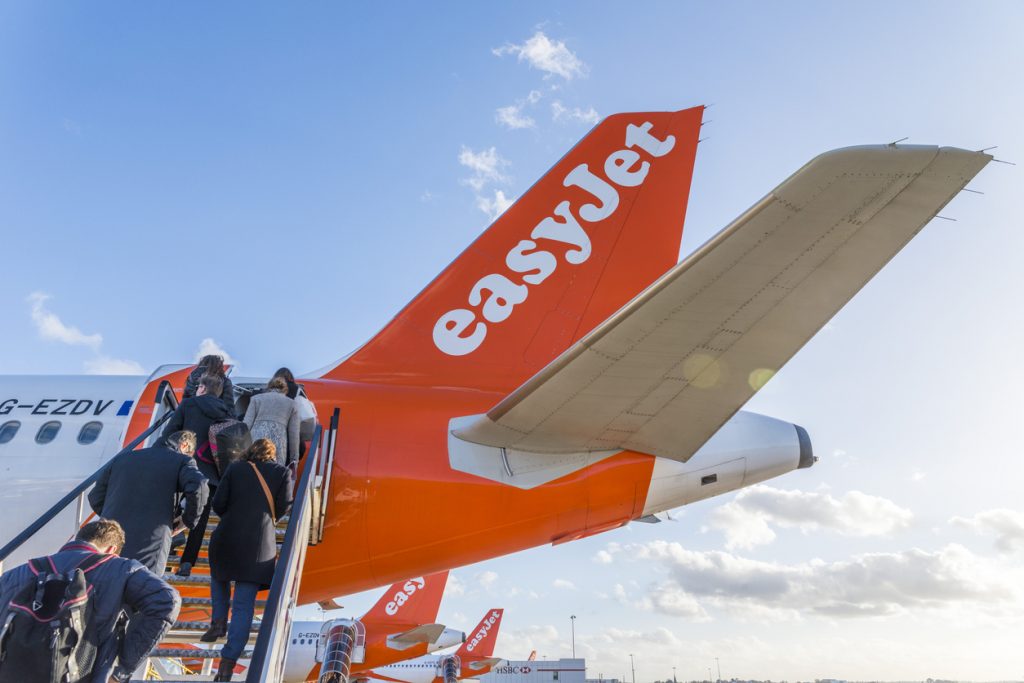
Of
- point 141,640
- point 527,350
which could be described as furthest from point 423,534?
point 141,640

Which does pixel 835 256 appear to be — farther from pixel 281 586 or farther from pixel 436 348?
pixel 436 348

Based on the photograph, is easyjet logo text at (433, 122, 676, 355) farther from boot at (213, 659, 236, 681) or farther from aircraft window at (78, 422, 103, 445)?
boot at (213, 659, 236, 681)

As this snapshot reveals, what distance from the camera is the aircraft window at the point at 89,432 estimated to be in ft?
22.5

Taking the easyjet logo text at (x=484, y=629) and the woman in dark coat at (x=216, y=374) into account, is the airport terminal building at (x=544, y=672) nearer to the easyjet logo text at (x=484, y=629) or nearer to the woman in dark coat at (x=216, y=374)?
the easyjet logo text at (x=484, y=629)

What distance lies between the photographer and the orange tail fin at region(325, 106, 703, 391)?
7613mm

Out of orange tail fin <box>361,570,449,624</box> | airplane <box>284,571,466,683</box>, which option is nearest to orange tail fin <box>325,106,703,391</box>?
airplane <box>284,571,466,683</box>

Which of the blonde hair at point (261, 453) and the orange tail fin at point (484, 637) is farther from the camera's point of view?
the orange tail fin at point (484, 637)

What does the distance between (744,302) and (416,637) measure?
21.2 meters

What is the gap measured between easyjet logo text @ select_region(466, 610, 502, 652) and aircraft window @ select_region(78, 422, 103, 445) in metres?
32.0

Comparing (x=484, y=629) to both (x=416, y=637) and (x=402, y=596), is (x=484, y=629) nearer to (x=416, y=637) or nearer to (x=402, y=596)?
(x=402, y=596)

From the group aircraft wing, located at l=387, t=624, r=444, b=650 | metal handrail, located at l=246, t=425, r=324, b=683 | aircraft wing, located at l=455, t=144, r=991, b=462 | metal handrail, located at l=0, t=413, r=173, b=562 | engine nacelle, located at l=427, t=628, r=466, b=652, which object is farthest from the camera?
engine nacelle, located at l=427, t=628, r=466, b=652

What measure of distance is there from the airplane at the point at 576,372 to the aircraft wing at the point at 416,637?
17152 mm

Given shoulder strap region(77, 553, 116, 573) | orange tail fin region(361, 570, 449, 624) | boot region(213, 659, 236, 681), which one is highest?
orange tail fin region(361, 570, 449, 624)

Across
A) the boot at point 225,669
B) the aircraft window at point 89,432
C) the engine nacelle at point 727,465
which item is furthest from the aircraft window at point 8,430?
the engine nacelle at point 727,465
